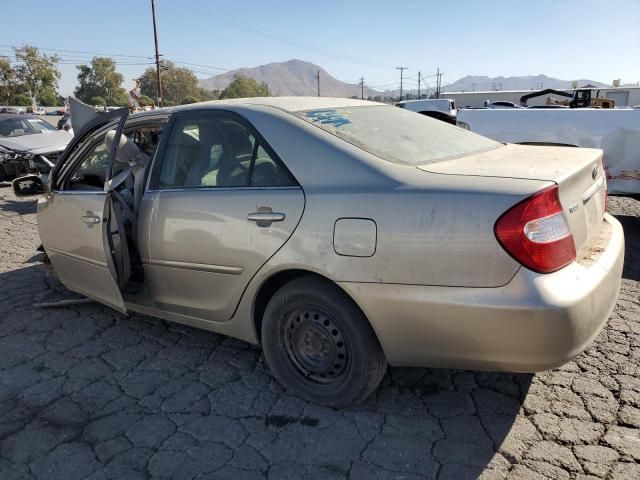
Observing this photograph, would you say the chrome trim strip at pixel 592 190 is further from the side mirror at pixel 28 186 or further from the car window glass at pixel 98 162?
the side mirror at pixel 28 186

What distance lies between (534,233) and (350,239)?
783 mm

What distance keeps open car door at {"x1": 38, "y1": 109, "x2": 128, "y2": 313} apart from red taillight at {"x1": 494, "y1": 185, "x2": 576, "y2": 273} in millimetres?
2408

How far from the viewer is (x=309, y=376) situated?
2.67 m

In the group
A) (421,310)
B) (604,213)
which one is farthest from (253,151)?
(604,213)

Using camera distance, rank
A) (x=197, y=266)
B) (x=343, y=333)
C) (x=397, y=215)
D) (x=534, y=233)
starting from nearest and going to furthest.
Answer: (x=534, y=233), (x=397, y=215), (x=343, y=333), (x=197, y=266)

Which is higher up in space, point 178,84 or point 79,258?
point 178,84

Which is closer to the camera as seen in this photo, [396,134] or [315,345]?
[315,345]

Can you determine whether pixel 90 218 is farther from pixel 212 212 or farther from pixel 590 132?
pixel 590 132

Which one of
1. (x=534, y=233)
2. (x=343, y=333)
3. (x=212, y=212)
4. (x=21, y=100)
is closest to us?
(x=534, y=233)

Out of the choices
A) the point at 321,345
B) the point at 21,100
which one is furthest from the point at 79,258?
the point at 21,100

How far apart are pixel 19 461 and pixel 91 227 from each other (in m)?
1.49

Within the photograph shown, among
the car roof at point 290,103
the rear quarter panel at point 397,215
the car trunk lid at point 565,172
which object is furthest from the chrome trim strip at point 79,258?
the car trunk lid at point 565,172

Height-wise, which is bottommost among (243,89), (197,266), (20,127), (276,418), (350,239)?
(276,418)

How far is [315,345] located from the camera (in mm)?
2594
